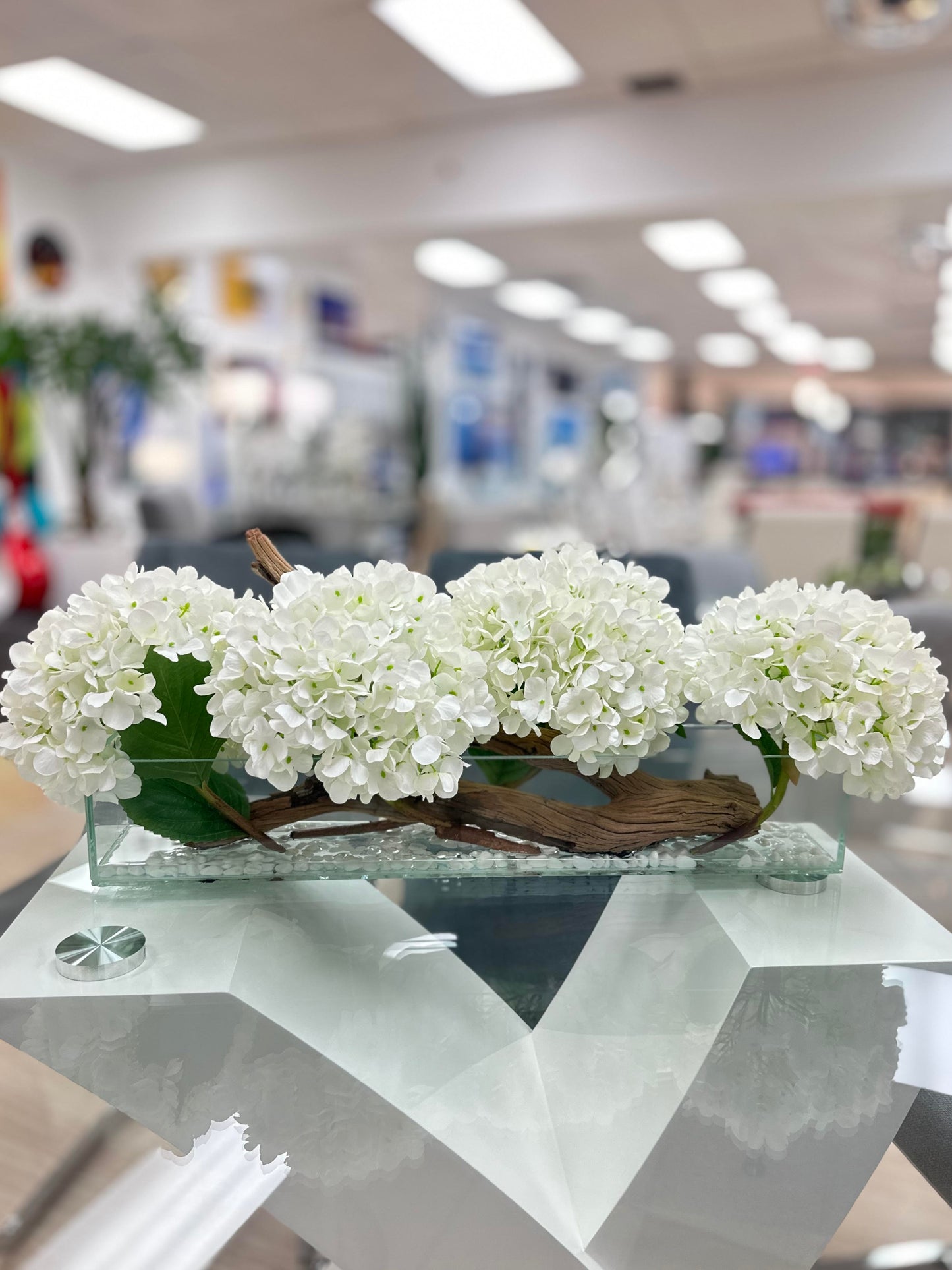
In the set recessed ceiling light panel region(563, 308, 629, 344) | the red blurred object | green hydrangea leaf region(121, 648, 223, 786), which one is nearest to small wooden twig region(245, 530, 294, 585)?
green hydrangea leaf region(121, 648, 223, 786)

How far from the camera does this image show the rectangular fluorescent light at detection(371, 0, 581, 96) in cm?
443

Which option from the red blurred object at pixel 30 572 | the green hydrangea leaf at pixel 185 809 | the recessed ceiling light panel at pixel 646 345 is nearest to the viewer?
the green hydrangea leaf at pixel 185 809

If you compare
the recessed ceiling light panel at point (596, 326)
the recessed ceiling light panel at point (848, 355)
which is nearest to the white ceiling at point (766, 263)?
the recessed ceiling light panel at point (596, 326)

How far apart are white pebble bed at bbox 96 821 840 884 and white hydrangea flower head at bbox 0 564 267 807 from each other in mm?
94

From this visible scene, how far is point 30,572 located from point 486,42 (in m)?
3.27

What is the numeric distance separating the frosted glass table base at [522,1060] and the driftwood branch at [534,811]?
46 mm

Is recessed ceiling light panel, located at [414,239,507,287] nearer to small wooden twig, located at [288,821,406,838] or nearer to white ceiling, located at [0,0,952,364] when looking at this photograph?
white ceiling, located at [0,0,952,364]

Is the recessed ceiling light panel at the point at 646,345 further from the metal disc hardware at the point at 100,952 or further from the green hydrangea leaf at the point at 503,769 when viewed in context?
the metal disc hardware at the point at 100,952

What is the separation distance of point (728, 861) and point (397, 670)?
0.40m

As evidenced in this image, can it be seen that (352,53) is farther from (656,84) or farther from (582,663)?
(582,663)

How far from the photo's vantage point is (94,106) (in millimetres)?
5855

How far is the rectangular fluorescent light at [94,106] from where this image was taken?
209 inches

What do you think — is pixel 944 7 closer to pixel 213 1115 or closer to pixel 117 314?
pixel 213 1115

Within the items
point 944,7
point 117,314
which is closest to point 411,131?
point 117,314
